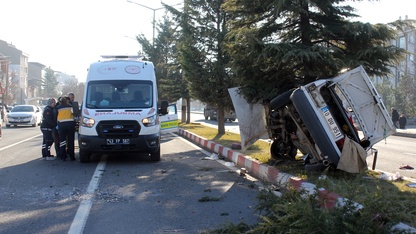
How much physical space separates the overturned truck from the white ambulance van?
3751 millimetres

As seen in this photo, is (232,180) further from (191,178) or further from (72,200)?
(72,200)

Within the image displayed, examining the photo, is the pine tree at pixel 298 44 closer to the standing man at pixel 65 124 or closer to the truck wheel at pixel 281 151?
the truck wheel at pixel 281 151

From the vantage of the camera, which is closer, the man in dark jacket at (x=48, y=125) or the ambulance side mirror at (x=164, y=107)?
the ambulance side mirror at (x=164, y=107)

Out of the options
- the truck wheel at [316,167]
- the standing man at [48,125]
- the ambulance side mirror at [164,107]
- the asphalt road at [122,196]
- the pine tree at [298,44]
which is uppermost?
the pine tree at [298,44]

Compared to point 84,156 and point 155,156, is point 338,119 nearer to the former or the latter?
point 155,156

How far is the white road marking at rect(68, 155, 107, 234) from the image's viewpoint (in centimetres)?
546

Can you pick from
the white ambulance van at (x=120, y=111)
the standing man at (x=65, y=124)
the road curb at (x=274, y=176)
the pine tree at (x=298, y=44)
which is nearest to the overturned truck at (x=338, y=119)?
the road curb at (x=274, y=176)

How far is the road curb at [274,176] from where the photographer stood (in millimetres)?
4848

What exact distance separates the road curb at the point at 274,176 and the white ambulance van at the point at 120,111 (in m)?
2.26

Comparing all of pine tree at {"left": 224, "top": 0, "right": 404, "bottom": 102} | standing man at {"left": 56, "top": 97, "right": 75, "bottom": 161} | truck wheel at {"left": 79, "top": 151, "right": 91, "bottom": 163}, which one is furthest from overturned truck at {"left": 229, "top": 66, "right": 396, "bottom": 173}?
standing man at {"left": 56, "top": 97, "right": 75, "bottom": 161}

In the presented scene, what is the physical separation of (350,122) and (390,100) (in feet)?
132

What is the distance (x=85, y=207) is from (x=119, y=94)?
566 centimetres

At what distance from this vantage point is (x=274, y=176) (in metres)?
8.77

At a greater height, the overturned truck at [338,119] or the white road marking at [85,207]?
the overturned truck at [338,119]
